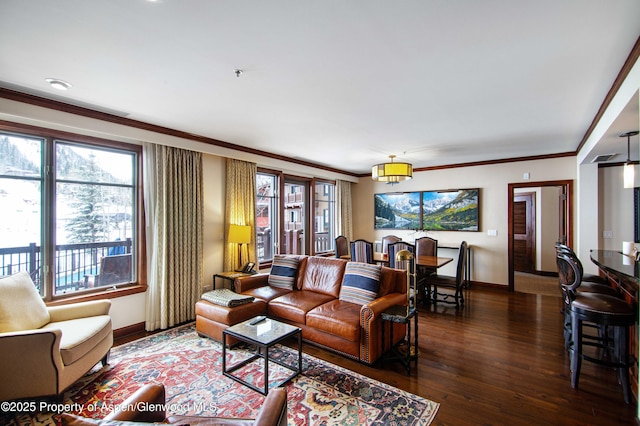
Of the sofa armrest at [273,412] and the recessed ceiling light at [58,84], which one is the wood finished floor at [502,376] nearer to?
the sofa armrest at [273,412]

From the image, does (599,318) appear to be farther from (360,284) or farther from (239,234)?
(239,234)

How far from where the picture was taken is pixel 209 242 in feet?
15.0

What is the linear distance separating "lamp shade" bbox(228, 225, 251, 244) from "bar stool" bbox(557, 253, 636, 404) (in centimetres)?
393

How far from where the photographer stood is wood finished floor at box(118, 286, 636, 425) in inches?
86.0

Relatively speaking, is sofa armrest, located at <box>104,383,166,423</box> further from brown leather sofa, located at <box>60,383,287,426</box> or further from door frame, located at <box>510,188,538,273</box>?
door frame, located at <box>510,188,538,273</box>

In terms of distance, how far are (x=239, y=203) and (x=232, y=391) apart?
119 inches

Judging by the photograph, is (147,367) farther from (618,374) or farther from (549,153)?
(549,153)

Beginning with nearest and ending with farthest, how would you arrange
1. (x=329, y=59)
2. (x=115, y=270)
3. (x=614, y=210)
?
1. (x=329, y=59)
2. (x=115, y=270)
3. (x=614, y=210)

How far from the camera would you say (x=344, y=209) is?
7613 mm

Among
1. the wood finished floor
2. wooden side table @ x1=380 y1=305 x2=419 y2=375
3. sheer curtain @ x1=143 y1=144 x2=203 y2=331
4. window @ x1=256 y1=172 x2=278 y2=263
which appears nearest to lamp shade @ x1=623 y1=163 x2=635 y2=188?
the wood finished floor

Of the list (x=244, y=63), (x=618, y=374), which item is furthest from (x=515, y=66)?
(x=618, y=374)

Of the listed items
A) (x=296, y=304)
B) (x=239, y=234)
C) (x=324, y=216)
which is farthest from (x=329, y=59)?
(x=324, y=216)

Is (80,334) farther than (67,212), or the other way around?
(67,212)

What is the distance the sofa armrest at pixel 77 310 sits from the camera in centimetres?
281
